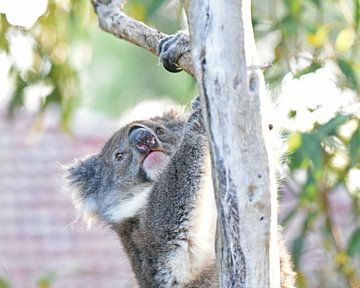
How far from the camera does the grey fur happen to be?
392 cm

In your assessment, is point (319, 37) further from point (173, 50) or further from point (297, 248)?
point (173, 50)

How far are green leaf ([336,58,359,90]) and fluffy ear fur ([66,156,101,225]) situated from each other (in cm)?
115

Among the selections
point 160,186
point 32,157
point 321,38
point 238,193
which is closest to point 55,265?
point 32,157

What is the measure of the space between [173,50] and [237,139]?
2.92ft

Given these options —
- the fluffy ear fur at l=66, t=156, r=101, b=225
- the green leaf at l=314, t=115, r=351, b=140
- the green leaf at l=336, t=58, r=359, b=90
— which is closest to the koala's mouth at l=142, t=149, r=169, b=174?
the fluffy ear fur at l=66, t=156, r=101, b=225

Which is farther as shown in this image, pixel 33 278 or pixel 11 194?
pixel 11 194

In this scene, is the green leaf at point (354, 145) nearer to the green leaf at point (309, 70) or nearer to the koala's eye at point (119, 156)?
the green leaf at point (309, 70)

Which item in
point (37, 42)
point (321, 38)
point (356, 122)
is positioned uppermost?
point (37, 42)

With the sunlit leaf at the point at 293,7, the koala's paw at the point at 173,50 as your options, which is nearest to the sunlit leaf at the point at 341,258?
the sunlit leaf at the point at 293,7

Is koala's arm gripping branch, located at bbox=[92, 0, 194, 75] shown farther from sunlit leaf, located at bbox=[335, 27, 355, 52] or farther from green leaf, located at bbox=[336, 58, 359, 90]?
sunlit leaf, located at bbox=[335, 27, 355, 52]

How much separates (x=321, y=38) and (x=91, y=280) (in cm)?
345

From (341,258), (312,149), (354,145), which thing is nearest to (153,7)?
(312,149)

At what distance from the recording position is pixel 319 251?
617 cm

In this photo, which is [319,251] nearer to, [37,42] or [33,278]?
[37,42]
